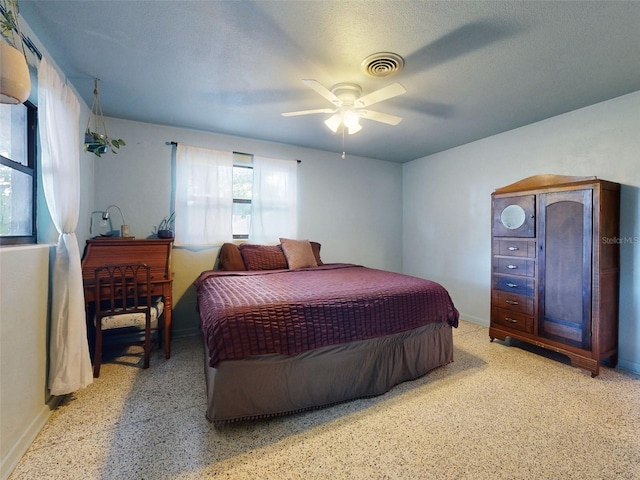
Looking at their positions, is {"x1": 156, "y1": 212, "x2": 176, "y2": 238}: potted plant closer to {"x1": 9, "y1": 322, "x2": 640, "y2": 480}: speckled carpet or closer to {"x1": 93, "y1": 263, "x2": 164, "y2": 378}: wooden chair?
{"x1": 93, "y1": 263, "x2": 164, "y2": 378}: wooden chair

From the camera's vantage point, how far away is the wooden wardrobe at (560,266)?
2.29m

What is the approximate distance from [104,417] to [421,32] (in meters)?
3.02

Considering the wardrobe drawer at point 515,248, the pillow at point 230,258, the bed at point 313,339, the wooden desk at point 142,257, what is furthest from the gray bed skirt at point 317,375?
the pillow at point 230,258

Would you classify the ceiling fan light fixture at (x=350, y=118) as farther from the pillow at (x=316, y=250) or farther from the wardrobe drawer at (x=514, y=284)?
the wardrobe drawer at (x=514, y=284)

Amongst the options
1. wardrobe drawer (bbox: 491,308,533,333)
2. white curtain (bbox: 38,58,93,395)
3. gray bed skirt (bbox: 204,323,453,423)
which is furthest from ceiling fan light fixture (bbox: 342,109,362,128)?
wardrobe drawer (bbox: 491,308,533,333)

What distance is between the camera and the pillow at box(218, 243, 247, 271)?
3202 millimetres

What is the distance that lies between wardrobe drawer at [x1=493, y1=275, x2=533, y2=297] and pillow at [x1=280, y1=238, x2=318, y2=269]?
A: 2012mm

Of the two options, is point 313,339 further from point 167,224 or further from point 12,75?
point 167,224

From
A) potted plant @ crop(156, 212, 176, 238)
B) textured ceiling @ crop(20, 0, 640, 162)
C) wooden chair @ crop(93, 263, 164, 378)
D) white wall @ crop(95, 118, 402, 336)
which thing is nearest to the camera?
textured ceiling @ crop(20, 0, 640, 162)

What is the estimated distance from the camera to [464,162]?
3.74 meters

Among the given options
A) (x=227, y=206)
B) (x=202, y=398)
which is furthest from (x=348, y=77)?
(x=202, y=398)

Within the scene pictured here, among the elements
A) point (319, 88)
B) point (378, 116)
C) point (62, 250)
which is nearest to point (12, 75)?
point (62, 250)

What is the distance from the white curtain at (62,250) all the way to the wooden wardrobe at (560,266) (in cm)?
361

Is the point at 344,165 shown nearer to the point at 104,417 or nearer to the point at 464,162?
the point at 464,162
